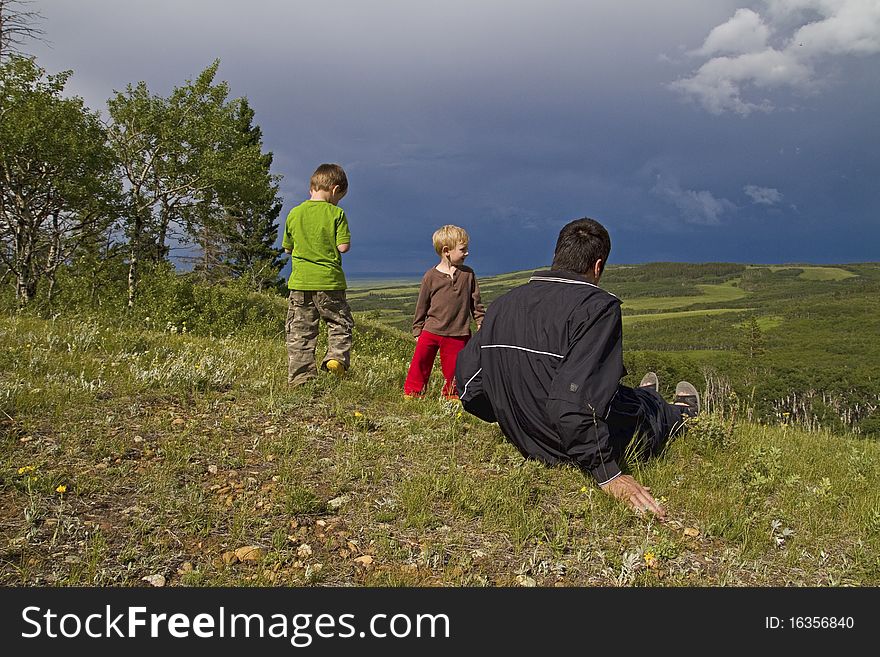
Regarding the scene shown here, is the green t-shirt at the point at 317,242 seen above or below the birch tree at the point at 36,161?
below

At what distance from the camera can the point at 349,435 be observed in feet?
18.7

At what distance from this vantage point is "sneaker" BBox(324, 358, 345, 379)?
729 centimetres

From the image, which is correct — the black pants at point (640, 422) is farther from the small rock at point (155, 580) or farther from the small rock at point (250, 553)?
the small rock at point (155, 580)

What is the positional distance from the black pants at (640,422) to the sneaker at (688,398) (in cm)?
47

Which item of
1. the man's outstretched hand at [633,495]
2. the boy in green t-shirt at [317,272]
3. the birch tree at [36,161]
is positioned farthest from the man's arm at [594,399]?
the birch tree at [36,161]

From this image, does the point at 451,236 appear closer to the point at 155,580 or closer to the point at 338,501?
the point at 338,501

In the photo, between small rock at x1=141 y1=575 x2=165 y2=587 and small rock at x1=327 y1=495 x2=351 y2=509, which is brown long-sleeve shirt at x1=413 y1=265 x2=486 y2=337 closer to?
small rock at x1=327 y1=495 x2=351 y2=509

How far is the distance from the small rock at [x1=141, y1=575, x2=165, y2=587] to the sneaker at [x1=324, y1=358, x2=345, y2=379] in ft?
13.1

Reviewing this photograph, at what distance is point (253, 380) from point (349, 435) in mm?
1932

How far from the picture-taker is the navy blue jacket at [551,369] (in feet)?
13.9

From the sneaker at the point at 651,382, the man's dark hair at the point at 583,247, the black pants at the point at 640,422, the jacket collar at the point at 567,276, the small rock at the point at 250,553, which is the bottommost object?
the small rock at the point at 250,553

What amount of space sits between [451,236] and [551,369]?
3.45 meters

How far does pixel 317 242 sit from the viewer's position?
6938mm

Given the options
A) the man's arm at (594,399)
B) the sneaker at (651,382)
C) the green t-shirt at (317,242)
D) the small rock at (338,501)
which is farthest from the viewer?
the green t-shirt at (317,242)
